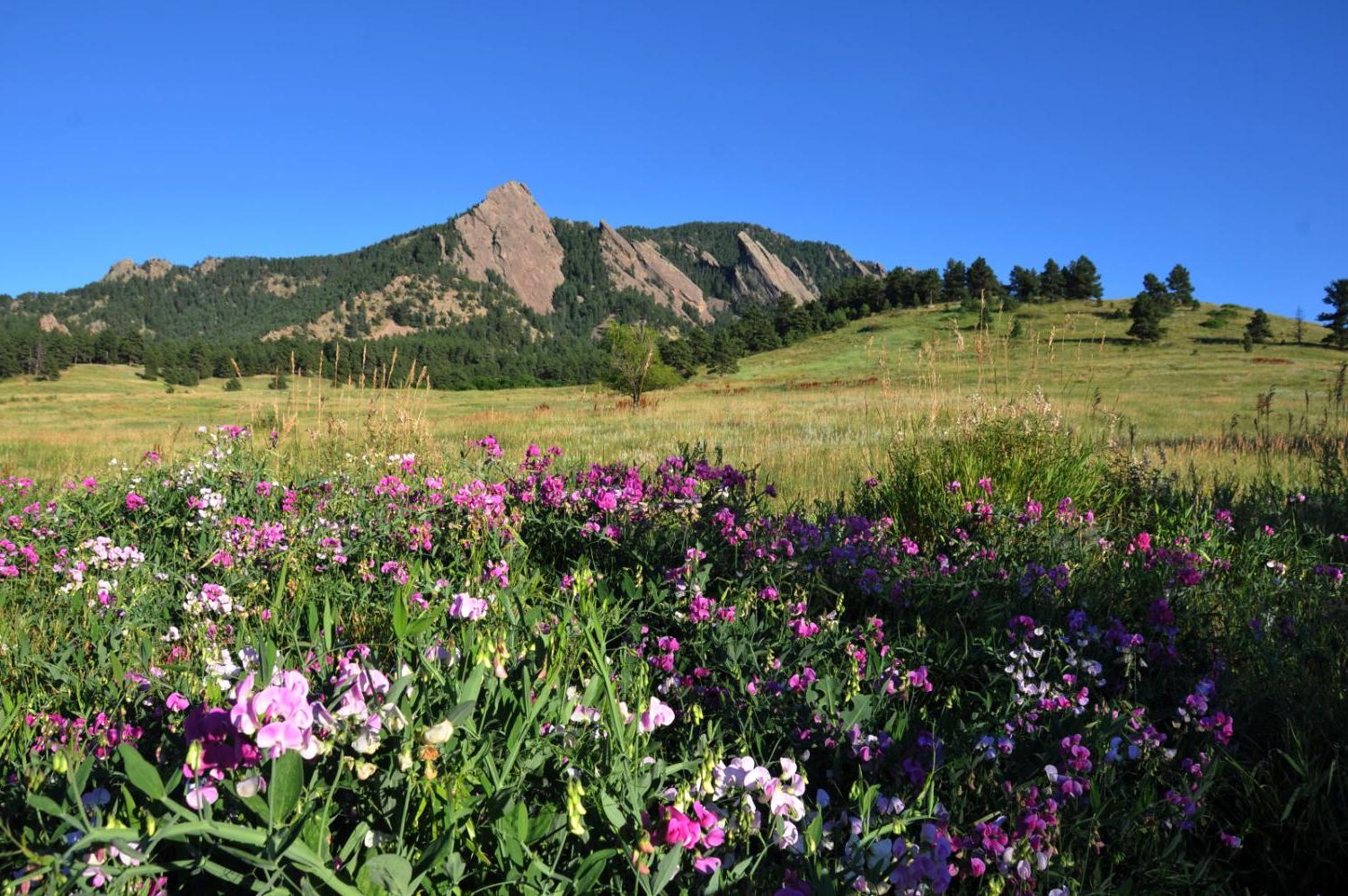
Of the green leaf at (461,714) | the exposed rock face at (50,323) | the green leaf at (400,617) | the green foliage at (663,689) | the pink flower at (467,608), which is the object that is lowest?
the green foliage at (663,689)

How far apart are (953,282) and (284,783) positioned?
3284 inches

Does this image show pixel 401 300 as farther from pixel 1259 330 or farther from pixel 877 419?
pixel 877 419

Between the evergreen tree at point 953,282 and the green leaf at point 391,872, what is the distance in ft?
269

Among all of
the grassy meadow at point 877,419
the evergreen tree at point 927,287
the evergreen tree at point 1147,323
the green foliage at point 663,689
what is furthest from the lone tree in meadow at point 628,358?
the evergreen tree at point 927,287

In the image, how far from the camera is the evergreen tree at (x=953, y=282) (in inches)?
3009

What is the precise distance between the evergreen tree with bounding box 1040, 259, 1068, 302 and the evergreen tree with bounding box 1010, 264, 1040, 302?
2.17ft

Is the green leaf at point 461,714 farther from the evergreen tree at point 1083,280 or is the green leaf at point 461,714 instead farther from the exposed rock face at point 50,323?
the exposed rock face at point 50,323

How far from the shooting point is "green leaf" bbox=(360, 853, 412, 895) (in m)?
1.08

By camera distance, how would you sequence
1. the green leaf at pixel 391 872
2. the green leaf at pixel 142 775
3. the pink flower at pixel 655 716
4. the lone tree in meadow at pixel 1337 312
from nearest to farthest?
the green leaf at pixel 142 775, the green leaf at pixel 391 872, the pink flower at pixel 655 716, the lone tree in meadow at pixel 1337 312

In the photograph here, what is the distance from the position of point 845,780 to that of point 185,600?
2848mm

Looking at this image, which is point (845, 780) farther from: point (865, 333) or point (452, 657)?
point (865, 333)

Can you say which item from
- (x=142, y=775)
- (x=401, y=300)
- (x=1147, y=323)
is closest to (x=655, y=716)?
(x=142, y=775)

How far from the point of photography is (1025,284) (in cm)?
7375

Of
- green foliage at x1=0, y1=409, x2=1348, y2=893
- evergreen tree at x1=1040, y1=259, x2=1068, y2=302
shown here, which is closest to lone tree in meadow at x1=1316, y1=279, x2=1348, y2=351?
evergreen tree at x1=1040, y1=259, x2=1068, y2=302
